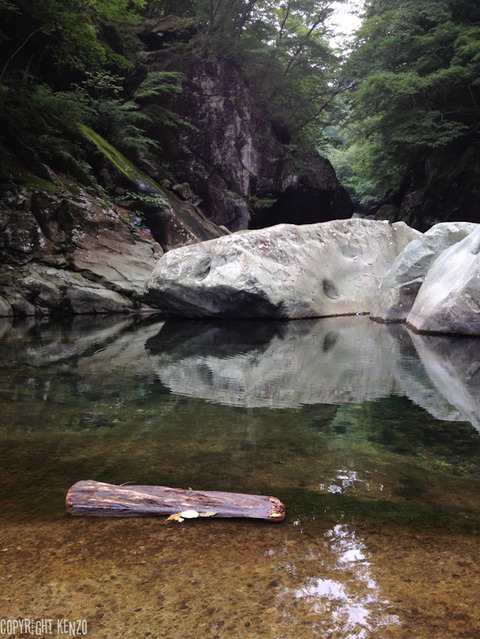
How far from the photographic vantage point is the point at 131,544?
1421mm

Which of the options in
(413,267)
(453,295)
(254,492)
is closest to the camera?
(254,492)

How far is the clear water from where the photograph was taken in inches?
44.3

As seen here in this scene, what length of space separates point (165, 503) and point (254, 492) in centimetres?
36

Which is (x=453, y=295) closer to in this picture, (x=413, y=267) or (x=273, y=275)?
(x=413, y=267)

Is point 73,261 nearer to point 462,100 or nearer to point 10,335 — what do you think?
point 10,335

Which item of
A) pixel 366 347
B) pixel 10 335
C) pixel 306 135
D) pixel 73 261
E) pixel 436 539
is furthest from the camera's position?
pixel 306 135

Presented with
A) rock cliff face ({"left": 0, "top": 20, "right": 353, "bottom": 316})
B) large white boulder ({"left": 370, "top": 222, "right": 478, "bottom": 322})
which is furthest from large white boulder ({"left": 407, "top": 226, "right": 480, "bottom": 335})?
rock cliff face ({"left": 0, "top": 20, "right": 353, "bottom": 316})

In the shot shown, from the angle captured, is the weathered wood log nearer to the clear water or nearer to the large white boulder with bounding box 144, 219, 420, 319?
the clear water

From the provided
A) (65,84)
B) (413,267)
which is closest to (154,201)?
(65,84)

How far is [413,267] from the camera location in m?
7.59

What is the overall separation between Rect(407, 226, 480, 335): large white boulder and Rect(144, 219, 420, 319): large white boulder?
6.97 feet

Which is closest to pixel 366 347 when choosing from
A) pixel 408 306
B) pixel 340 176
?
pixel 408 306

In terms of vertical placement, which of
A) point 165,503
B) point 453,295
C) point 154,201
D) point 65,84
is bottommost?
point 165,503

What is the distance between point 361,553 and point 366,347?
4.13 m
